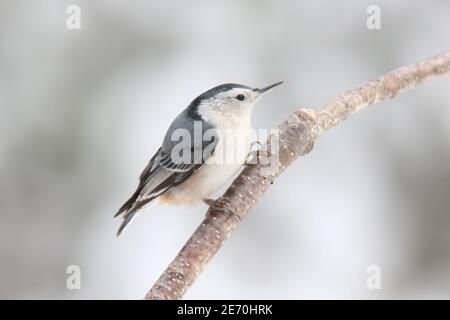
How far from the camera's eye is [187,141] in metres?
2.37

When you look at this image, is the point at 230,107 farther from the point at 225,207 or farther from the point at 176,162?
the point at 225,207

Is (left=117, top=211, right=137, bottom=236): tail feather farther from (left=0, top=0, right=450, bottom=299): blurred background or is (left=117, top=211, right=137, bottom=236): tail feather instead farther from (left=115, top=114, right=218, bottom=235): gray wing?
(left=0, top=0, right=450, bottom=299): blurred background

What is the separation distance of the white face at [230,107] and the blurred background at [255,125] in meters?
1.44

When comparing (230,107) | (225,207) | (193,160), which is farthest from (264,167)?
(230,107)

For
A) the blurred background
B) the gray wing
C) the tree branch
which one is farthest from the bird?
the blurred background

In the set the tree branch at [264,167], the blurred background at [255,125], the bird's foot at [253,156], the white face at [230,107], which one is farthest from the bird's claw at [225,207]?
the blurred background at [255,125]

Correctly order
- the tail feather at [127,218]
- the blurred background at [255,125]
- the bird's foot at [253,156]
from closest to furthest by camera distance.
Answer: the bird's foot at [253,156] → the tail feather at [127,218] → the blurred background at [255,125]

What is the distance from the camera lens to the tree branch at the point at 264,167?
1.61 m

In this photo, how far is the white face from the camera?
7.94 ft

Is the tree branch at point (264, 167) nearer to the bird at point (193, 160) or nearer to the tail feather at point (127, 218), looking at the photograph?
the bird at point (193, 160)

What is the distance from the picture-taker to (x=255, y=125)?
396cm

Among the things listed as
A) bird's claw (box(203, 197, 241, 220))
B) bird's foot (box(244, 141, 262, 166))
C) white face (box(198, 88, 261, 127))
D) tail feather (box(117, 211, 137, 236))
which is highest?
white face (box(198, 88, 261, 127))

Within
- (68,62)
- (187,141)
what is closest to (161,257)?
(68,62)
